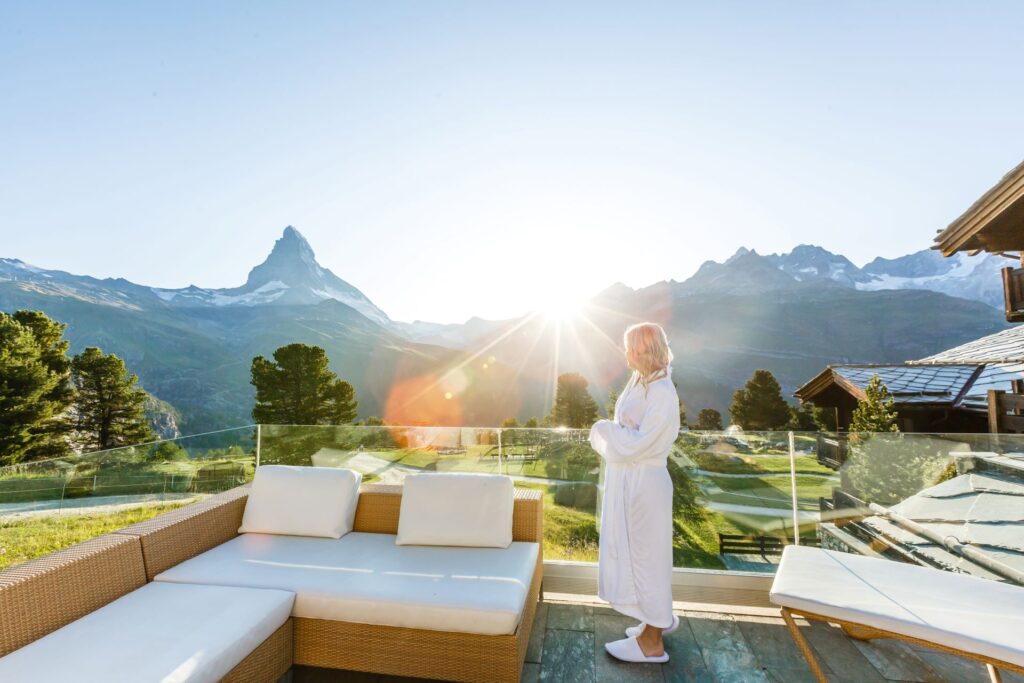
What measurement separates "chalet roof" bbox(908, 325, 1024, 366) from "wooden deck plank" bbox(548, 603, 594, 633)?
9.53 metres

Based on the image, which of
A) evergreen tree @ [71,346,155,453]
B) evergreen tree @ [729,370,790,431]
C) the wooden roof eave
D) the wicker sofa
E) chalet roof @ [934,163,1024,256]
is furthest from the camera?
evergreen tree @ [729,370,790,431]

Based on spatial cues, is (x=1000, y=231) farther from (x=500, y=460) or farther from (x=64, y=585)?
(x=64, y=585)

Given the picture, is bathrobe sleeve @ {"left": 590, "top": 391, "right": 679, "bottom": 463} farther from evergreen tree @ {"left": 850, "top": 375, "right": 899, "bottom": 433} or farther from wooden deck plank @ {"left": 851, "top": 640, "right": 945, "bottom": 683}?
evergreen tree @ {"left": 850, "top": 375, "right": 899, "bottom": 433}

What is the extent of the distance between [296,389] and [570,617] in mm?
27534

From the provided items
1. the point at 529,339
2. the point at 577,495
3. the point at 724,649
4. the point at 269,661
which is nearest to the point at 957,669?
the point at 724,649

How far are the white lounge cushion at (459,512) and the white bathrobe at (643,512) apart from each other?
0.59 metres

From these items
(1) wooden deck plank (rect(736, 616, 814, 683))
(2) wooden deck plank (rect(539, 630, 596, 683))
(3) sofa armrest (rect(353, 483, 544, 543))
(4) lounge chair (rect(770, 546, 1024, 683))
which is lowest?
(1) wooden deck plank (rect(736, 616, 814, 683))

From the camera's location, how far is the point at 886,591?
73.2 inches

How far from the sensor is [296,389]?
27000 millimetres

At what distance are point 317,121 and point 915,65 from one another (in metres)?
8.77

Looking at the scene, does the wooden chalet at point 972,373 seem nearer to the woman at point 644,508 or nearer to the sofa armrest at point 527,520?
the woman at point 644,508

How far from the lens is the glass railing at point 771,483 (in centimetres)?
252

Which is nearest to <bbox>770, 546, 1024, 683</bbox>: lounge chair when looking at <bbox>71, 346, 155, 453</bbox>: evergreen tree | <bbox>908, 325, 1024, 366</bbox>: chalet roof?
<bbox>908, 325, 1024, 366</bbox>: chalet roof

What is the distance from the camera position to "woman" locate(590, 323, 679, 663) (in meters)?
2.15
